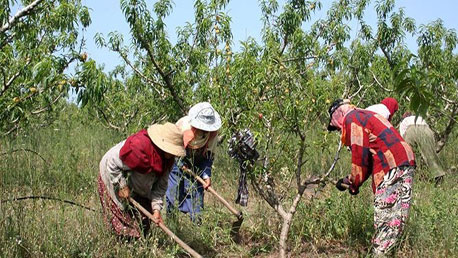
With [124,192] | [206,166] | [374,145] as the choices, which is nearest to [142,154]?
[124,192]

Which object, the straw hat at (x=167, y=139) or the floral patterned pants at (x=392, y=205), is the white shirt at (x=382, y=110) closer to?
the floral patterned pants at (x=392, y=205)

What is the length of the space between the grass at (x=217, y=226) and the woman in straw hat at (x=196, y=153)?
165 millimetres

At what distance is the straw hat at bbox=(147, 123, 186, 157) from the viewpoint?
3.73 metres

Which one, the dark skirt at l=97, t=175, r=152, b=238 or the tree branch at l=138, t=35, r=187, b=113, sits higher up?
the tree branch at l=138, t=35, r=187, b=113

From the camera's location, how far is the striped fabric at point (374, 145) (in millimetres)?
3828

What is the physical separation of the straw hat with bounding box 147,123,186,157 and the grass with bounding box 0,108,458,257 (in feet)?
2.25

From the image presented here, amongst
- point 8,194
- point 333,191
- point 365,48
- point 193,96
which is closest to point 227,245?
point 333,191

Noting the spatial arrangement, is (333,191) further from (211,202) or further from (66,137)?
(66,137)

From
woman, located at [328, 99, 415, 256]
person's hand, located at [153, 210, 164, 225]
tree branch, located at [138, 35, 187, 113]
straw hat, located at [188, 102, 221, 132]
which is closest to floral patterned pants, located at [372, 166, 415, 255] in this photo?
woman, located at [328, 99, 415, 256]

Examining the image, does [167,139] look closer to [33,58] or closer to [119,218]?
[119,218]

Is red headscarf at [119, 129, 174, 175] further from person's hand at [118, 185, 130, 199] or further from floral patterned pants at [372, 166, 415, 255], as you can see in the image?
floral patterned pants at [372, 166, 415, 255]

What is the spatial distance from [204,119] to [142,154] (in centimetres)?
62

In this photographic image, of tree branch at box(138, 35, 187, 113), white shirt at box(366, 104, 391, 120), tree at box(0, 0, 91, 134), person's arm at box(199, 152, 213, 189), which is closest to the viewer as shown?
tree at box(0, 0, 91, 134)

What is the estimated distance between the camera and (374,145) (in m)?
3.90
